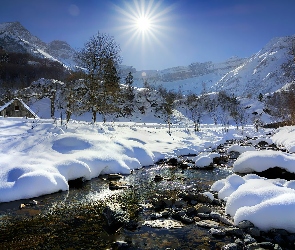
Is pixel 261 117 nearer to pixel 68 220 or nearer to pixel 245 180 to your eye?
pixel 245 180

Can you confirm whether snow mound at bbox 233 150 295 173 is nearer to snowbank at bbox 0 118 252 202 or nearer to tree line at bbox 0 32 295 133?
snowbank at bbox 0 118 252 202

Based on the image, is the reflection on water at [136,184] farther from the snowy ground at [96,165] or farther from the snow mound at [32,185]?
the snowy ground at [96,165]

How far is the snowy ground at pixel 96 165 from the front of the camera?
33.4 ft

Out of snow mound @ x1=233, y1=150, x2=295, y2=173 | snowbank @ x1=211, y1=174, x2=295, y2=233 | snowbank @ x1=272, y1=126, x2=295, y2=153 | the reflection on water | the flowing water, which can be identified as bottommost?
the flowing water

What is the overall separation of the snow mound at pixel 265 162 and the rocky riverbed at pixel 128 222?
389cm

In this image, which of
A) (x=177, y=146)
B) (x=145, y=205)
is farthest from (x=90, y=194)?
(x=177, y=146)

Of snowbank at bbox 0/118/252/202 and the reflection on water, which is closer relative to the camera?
the reflection on water

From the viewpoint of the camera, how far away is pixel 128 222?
35.2 feet

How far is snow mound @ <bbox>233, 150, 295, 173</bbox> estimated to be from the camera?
17.2 metres

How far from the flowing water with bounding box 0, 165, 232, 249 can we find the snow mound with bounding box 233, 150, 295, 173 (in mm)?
3736

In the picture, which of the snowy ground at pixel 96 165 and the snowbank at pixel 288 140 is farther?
the snowbank at pixel 288 140

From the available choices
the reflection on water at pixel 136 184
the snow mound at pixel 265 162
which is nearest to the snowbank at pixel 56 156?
the reflection on water at pixel 136 184

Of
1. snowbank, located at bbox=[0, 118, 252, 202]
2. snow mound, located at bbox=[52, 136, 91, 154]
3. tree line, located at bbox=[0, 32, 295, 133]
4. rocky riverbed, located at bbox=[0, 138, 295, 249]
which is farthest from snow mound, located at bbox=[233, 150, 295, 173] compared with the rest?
tree line, located at bbox=[0, 32, 295, 133]

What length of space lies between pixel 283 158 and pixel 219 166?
6283 mm
